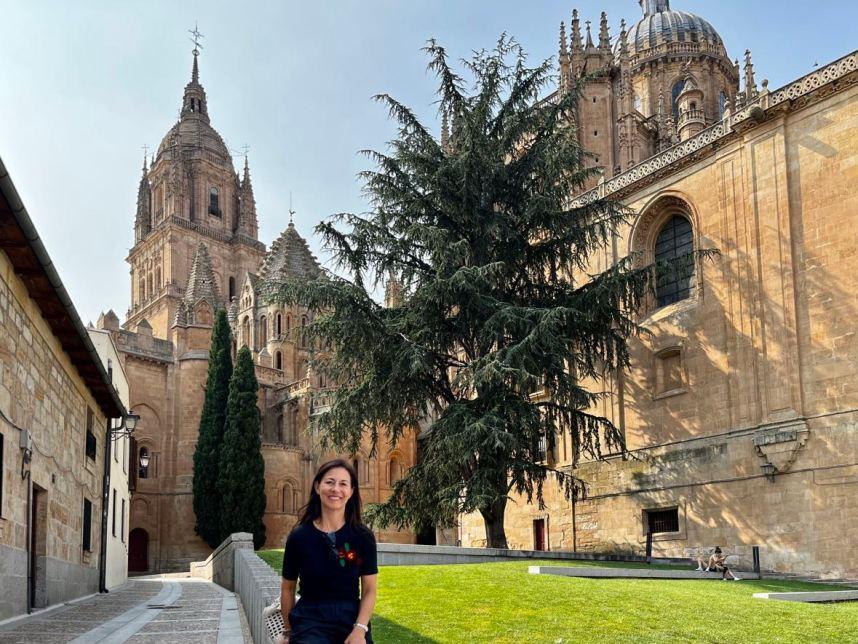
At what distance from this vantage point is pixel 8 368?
10797mm

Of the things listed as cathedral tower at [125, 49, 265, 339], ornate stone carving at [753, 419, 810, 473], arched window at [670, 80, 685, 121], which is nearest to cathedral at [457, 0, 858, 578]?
ornate stone carving at [753, 419, 810, 473]

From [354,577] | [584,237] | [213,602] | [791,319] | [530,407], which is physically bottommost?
[213,602]

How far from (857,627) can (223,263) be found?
66.8 metres

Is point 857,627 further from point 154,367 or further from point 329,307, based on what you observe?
point 154,367

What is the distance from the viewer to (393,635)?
32.2ft

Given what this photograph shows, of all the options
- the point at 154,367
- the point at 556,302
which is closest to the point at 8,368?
the point at 556,302

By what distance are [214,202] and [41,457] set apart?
64888 mm

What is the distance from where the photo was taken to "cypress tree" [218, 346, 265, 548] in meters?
40.5

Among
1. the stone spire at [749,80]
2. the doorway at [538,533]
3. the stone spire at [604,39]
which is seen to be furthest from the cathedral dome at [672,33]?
the doorway at [538,533]

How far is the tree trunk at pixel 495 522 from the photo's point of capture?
2261 centimetres

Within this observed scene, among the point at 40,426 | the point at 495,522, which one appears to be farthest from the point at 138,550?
the point at 40,426

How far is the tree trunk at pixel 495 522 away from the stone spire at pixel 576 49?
20.7 meters

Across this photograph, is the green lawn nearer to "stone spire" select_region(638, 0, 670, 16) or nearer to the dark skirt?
the dark skirt

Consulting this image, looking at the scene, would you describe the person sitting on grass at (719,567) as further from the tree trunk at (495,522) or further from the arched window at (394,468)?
the arched window at (394,468)
